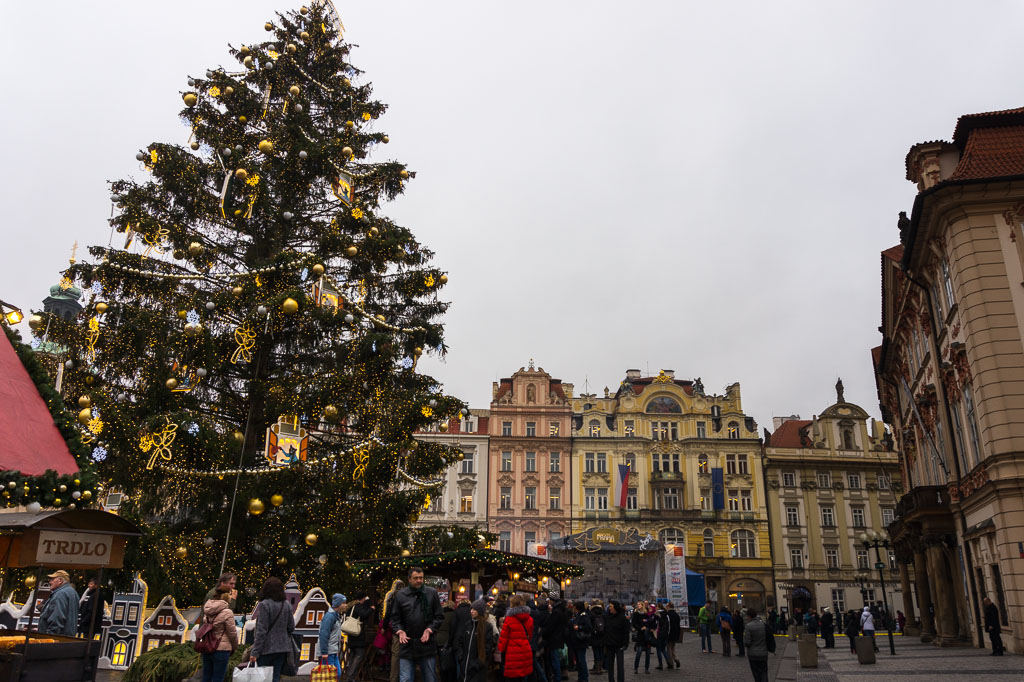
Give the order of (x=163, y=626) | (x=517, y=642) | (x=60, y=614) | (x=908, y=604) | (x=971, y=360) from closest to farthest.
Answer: (x=517, y=642) < (x=60, y=614) < (x=163, y=626) < (x=971, y=360) < (x=908, y=604)

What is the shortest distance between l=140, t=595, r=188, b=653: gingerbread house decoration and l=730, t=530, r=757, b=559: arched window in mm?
48973

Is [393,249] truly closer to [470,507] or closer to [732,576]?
[470,507]

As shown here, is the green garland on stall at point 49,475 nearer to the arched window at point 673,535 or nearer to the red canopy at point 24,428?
the red canopy at point 24,428

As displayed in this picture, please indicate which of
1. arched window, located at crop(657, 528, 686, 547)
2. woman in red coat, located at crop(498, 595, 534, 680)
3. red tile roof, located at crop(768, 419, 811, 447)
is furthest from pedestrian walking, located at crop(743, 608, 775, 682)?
red tile roof, located at crop(768, 419, 811, 447)

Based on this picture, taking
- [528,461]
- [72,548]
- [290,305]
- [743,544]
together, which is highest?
[528,461]

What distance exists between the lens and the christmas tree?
48.5 ft

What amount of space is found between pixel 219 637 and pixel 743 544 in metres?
53.1

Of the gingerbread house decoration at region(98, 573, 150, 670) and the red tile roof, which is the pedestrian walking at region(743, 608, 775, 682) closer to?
the gingerbread house decoration at region(98, 573, 150, 670)

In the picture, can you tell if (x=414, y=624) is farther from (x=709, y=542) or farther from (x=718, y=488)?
(x=718, y=488)

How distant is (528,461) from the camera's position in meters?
57.8

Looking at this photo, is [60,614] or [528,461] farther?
[528,461]

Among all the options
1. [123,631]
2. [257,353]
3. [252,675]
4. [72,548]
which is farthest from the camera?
[257,353]

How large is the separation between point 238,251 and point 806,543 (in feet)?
165

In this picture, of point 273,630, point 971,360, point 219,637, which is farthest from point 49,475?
point 971,360
